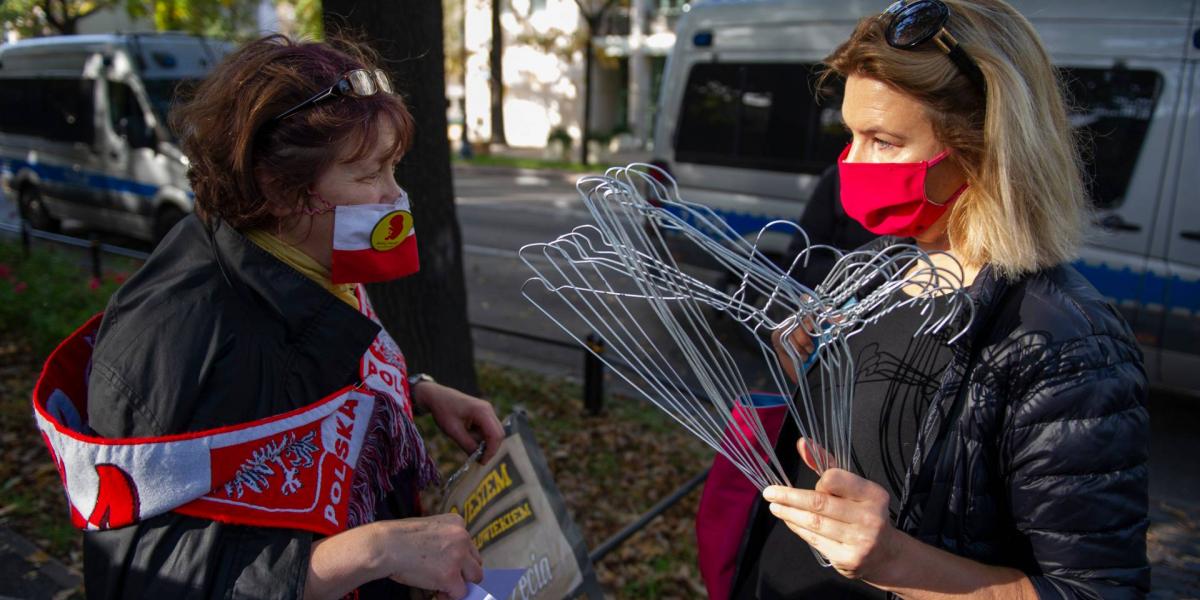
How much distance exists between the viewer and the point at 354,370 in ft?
4.99

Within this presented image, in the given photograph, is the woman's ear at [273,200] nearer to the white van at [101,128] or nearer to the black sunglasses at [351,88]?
the black sunglasses at [351,88]

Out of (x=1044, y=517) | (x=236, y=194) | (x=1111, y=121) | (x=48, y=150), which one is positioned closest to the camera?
(x=1044, y=517)

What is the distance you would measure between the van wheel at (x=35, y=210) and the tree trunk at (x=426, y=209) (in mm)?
10053

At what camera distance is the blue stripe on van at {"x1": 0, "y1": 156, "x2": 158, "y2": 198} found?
948cm

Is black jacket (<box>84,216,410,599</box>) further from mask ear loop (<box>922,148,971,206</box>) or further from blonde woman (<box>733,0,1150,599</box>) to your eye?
mask ear loop (<box>922,148,971,206</box>)

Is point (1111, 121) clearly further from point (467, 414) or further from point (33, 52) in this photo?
point (33, 52)

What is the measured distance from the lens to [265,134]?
1456 mm

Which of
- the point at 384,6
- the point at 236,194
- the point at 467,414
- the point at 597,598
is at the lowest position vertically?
the point at 597,598

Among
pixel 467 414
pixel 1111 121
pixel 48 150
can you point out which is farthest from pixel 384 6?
pixel 48 150

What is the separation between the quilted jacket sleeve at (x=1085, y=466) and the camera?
1175 mm

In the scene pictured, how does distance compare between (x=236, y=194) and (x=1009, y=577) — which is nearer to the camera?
(x=1009, y=577)

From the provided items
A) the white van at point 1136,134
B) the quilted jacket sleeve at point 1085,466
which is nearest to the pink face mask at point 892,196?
the quilted jacket sleeve at point 1085,466

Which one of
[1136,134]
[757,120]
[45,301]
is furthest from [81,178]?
[1136,134]

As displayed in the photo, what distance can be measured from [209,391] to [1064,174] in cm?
147
